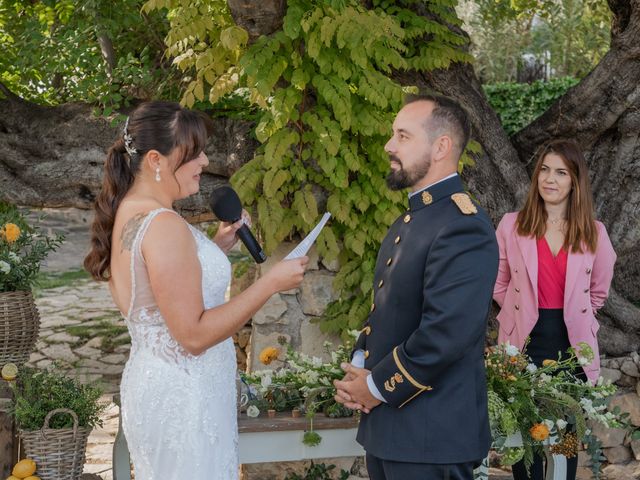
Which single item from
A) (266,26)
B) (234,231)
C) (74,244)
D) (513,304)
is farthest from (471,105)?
(74,244)

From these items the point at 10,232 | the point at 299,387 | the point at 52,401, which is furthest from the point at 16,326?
the point at 299,387

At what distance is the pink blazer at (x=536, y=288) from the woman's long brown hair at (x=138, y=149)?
1.85 m

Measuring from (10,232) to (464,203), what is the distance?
220 centimetres

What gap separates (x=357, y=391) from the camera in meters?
2.68

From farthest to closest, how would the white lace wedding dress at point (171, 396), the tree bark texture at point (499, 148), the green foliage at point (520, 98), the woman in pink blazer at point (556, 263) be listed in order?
1. the green foliage at point (520, 98)
2. the tree bark texture at point (499, 148)
3. the woman in pink blazer at point (556, 263)
4. the white lace wedding dress at point (171, 396)

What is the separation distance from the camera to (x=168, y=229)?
2.40 metres

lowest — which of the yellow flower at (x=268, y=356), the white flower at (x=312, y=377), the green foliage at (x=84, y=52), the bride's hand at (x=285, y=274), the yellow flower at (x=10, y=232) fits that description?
the white flower at (x=312, y=377)

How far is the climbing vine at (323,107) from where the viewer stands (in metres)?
4.39

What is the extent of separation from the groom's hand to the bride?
38cm

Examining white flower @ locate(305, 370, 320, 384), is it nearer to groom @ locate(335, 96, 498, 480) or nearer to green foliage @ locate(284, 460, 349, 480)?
groom @ locate(335, 96, 498, 480)

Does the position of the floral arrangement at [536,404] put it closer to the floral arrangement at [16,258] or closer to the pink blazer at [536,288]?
the pink blazer at [536,288]

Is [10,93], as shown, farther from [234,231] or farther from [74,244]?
[74,244]

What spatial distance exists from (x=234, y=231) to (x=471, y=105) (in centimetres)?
289

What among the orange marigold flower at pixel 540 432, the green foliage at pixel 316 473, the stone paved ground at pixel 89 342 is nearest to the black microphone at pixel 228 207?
the orange marigold flower at pixel 540 432
